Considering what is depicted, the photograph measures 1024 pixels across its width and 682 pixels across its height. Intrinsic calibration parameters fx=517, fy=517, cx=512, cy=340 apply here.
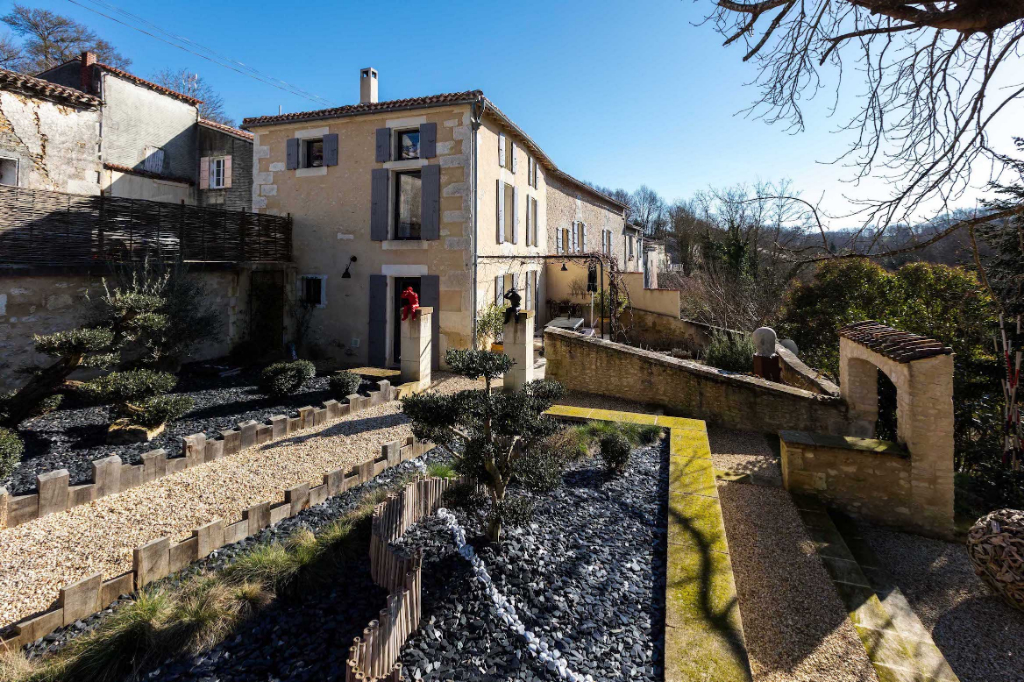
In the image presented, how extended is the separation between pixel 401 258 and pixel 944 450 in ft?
32.3

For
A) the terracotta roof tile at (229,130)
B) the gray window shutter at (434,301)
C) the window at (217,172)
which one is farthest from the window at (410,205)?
the window at (217,172)

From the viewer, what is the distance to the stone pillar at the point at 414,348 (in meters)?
9.52

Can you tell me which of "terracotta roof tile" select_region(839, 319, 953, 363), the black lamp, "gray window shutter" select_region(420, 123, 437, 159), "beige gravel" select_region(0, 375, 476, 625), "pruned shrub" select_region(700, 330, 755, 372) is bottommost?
"beige gravel" select_region(0, 375, 476, 625)

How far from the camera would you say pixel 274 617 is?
9.86 ft

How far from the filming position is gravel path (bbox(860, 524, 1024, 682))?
143 inches

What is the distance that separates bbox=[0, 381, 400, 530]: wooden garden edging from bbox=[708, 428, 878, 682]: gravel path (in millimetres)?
5488

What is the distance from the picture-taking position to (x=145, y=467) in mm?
5320

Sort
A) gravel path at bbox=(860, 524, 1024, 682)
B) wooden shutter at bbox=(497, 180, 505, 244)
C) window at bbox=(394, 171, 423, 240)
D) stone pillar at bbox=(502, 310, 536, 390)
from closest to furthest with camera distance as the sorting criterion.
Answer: gravel path at bbox=(860, 524, 1024, 682)
stone pillar at bbox=(502, 310, 536, 390)
wooden shutter at bbox=(497, 180, 505, 244)
window at bbox=(394, 171, 423, 240)

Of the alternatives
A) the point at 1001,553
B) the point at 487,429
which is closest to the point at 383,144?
the point at 487,429

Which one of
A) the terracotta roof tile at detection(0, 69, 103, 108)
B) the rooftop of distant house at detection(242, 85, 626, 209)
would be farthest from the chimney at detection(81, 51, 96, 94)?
the rooftop of distant house at detection(242, 85, 626, 209)

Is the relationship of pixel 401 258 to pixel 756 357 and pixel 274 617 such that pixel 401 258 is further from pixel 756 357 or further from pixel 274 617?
pixel 274 617

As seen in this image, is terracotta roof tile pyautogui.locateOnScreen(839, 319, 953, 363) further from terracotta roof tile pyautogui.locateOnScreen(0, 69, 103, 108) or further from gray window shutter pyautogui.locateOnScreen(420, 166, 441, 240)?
terracotta roof tile pyautogui.locateOnScreen(0, 69, 103, 108)

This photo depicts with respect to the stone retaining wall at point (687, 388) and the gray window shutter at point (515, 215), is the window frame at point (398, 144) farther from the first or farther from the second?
the stone retaining wall at point (687, 388)

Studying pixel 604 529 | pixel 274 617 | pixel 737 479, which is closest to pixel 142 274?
pixel 274 617
